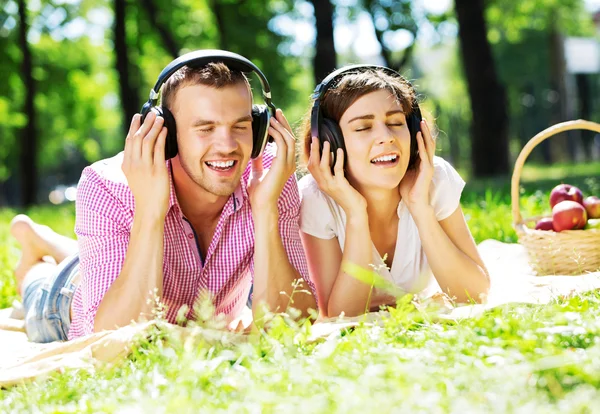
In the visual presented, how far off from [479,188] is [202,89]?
23.4 ft

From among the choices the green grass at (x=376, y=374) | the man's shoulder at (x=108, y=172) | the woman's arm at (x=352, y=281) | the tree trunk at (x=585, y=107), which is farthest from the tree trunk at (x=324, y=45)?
the tree trunk at (x=585, y=107)

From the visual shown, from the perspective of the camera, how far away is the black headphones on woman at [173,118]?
11.2 feet

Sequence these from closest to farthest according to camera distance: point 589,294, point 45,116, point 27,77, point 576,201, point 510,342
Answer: point 510,342 < point 589,294 < point 576,201 < point 27,77 < point 45,116

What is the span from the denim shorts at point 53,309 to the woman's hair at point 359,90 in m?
1.74

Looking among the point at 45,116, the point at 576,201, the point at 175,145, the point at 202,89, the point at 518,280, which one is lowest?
the point at 518,280

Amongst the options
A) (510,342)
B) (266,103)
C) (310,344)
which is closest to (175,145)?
(266,103)

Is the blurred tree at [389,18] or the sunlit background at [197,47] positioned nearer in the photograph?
the sunlit background at [197,47]

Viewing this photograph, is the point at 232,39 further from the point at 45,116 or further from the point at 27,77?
the point at 45,116

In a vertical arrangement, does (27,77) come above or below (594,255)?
above

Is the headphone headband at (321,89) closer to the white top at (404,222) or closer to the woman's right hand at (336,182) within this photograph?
the woman's right hand at (336,182)

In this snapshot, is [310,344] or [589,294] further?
[589,294]

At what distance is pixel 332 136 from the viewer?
3.82m

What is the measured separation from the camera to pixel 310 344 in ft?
9.30

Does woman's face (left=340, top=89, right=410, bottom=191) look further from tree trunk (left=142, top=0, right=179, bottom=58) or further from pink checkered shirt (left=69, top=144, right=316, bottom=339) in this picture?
tree trunk (left=142, top=0, right=179, bottom=58)
